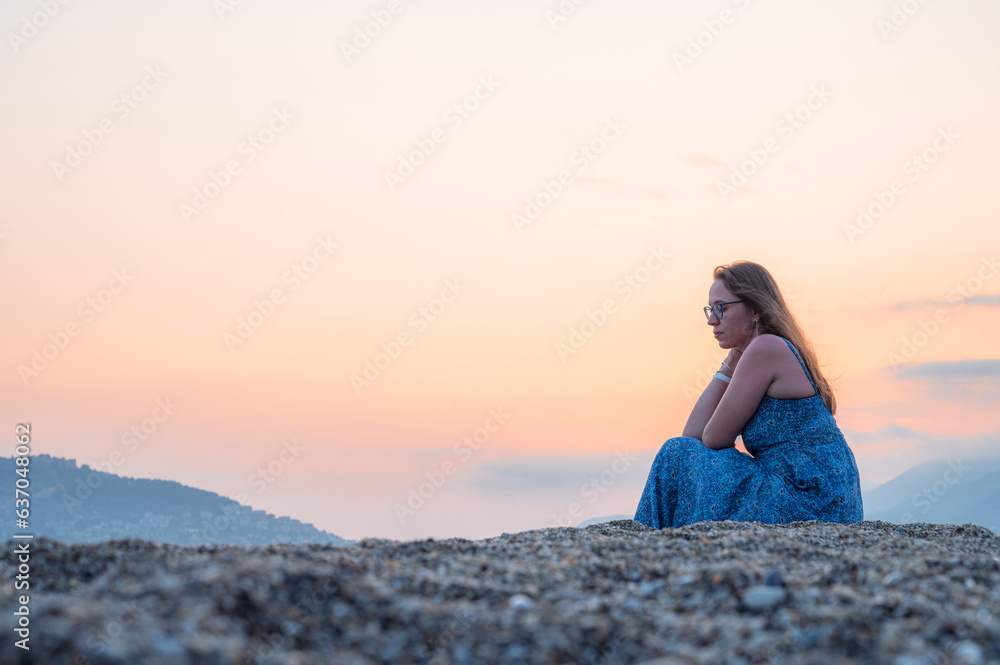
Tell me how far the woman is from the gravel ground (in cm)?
212

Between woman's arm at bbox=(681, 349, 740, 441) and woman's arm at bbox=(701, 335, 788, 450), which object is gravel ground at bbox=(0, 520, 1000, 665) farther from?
woman's arm at bbox=(681, 349, 740, 441)

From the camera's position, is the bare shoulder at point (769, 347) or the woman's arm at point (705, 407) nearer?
the bare shoulder at point (769, 347)

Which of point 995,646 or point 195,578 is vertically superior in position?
point 195,578

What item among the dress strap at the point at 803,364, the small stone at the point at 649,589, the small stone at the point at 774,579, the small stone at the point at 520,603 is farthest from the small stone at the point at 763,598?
the dress strap at the point at 803,364

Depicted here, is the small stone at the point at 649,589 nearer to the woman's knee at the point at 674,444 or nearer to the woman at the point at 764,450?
the woman at the point at 764,450

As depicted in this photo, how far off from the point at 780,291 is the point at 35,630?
5673 millimetres

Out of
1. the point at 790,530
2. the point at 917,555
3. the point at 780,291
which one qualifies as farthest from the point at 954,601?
the point at 780,291

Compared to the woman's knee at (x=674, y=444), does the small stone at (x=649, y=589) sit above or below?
below

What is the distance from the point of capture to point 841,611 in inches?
105

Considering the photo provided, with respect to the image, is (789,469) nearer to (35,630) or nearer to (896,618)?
(896,618)

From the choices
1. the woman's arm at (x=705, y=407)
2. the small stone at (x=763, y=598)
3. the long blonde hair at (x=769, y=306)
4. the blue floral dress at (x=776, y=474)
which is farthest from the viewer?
the woman's arm at (x=705, y=407)

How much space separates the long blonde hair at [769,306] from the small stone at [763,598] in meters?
3.52

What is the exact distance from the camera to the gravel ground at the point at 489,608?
2.29 m

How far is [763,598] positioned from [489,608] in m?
1.00
